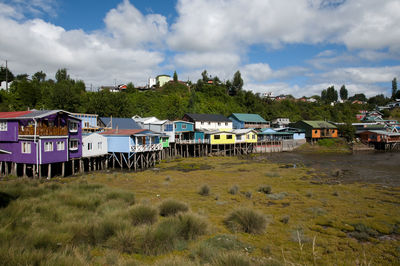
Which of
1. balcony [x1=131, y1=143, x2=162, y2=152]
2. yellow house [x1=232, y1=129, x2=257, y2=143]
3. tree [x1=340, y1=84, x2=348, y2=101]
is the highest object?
tree [x1=340, y1=84, x2=348, y2=101]

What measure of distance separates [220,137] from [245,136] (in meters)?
7.40

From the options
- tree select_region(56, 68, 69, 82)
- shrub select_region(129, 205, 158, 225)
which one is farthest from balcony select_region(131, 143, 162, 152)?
tree select_region(56, 68, 69, 82)

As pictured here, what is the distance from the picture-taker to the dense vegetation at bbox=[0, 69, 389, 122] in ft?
192

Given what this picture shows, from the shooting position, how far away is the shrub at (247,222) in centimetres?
1165

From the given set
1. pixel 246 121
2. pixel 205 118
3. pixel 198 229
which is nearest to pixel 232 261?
pixel 198 229

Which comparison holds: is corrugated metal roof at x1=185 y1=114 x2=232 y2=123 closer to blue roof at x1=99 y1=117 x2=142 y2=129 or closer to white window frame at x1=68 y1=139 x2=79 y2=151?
blue roof at x1=99 y1=117 x2=142 y2=129

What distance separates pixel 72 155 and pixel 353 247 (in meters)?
28.8

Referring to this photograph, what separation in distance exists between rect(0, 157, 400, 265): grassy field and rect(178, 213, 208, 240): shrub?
1.7 inches

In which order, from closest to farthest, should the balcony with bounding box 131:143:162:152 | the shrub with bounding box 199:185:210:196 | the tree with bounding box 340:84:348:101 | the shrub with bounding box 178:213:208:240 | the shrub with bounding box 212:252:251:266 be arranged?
the shrub with bounding box 212:252:251:266
the shrub with bounding box 178:213:208:240
the shrub with bounding box 199:185:210:196
the balcony with bounding box 131:143:162:152
the tree with bounding box 340:84:348:101

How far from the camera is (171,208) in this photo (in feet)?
43.6

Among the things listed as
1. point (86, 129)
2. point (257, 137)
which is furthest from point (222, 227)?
point (257, 137)

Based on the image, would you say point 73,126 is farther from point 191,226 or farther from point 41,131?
point 191,226

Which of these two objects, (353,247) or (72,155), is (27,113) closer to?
(72,155)

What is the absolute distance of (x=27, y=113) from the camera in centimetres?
2672
